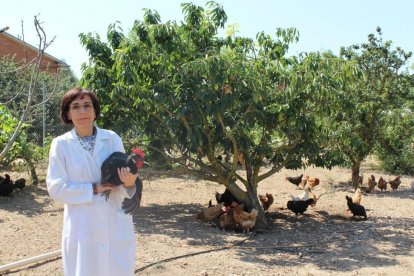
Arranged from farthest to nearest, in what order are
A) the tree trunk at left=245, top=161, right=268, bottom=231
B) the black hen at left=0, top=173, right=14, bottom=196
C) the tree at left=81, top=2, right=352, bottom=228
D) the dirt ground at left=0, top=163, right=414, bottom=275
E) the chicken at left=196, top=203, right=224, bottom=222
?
the black hen at left=0, top=173, right=14, bottom=196 < the chicken at left=196, top=203, right=224, bottom=222 < the tree trunk at left=245, top=161, right=268, bottom=231 < the tree at left=81, top=2, right=352, bottom=228 < the dirt ground at left=0, top=163, right=414, bottom=275

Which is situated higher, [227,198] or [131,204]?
[131,204]

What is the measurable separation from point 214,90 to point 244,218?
1.89m

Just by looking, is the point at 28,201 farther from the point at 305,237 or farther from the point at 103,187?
the point at 103,187

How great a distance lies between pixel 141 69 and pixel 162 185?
17.1 feet

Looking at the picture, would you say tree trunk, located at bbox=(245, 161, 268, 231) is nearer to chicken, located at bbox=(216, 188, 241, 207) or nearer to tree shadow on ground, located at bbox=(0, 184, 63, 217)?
chicken, located at bbox=(216, 188, 241, 207)

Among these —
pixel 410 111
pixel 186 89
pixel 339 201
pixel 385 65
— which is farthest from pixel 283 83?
pixel 410 111

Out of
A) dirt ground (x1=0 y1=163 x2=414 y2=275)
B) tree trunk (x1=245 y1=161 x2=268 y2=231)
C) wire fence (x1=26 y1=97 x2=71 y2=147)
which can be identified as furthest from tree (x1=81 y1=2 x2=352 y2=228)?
wire fence (x1=26 y1=97 x2=71 y2=147)

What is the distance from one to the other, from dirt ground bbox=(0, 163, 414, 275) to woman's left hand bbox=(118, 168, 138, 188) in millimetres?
2388

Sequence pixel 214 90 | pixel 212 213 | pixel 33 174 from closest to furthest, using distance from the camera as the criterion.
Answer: pixel 214 90
pixel 212 213
pixel 33 174

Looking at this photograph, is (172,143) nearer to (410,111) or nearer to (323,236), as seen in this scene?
(323,236)

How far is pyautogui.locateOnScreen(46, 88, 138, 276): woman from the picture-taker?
270 centimetres

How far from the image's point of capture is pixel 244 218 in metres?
6.65

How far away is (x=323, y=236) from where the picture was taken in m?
6.57

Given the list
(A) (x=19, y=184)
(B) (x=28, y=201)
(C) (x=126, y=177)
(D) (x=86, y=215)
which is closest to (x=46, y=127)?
(A) (x=19, y=184)
